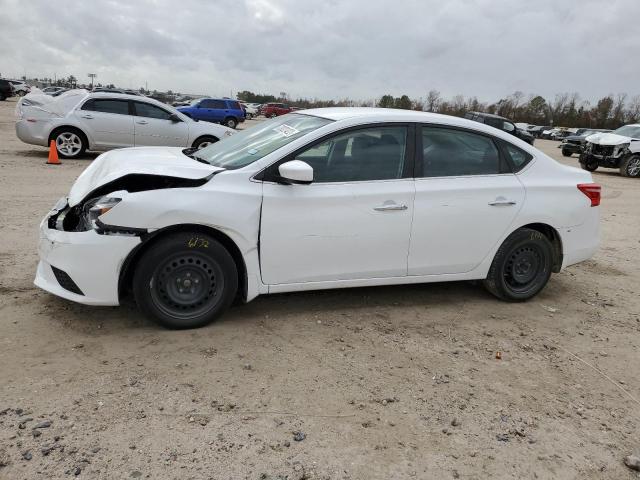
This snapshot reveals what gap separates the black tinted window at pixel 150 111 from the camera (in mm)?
12719

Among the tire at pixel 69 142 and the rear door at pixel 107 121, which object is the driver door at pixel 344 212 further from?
the tire at pixel 69 142

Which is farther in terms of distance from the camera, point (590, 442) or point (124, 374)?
point (124, 374)

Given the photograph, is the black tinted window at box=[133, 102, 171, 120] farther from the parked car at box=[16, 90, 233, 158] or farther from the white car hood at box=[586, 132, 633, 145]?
the white car hood at box=[586, 132, 633, 145]

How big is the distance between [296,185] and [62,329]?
6.41 feet

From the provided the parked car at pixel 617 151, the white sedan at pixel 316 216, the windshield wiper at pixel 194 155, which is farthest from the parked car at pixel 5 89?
the white sedan at pixel 316 216

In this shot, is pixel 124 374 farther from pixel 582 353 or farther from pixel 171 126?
pixel 171 126

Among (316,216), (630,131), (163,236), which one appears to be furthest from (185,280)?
(630,131)

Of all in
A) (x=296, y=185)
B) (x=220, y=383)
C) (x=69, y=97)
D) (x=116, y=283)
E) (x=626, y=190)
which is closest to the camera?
(x=220, y=383)

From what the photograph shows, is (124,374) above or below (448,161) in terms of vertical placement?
below

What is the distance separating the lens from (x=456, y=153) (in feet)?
14.9

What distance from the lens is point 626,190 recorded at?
561 inches

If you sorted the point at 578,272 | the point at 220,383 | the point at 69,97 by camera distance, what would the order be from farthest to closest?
the point at 69,97 < the point at 578,272 < the point at 220,383

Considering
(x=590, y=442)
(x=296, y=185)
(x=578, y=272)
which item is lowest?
(x=590, y=442)

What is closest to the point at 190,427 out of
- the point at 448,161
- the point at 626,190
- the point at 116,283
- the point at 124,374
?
the point at 124,374
